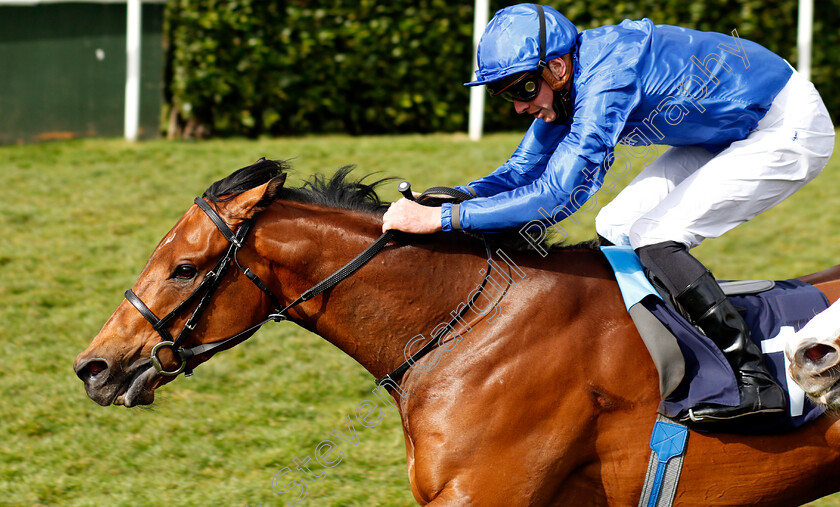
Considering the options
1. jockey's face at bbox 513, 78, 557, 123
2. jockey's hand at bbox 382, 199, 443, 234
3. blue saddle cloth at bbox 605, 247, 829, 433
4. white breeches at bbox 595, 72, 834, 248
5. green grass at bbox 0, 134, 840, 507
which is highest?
jockey's face at bbox 513, 78, 557, 123

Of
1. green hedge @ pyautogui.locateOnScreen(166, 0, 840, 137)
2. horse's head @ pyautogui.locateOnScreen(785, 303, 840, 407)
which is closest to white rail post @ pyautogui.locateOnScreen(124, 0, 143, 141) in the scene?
green hedge @ pyautogui.locateOnScreen(166, 0, 840, 137)

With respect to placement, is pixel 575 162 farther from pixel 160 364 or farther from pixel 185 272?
pixel 160 364

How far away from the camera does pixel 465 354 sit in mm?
2842

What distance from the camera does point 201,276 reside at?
279cm

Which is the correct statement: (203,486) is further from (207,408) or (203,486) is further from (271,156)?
(271,156)

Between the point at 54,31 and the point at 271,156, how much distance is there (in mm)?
2600

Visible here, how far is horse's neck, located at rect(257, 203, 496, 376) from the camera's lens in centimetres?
285

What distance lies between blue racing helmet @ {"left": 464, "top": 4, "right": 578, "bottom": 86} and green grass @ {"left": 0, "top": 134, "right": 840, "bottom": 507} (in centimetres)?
198

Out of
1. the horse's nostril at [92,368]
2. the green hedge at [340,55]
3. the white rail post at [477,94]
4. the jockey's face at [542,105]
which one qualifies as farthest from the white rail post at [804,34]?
the horse's nostril at [92,368]

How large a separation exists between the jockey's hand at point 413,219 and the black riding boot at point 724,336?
0.77 m

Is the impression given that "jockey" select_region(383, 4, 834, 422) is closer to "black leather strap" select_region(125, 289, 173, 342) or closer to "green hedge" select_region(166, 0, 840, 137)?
"black leather strap" select_region(125, 289, 173, 342)

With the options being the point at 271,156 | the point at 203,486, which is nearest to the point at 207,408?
the point at 203,486

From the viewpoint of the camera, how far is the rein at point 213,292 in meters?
2.78

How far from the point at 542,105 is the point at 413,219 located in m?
0.61
